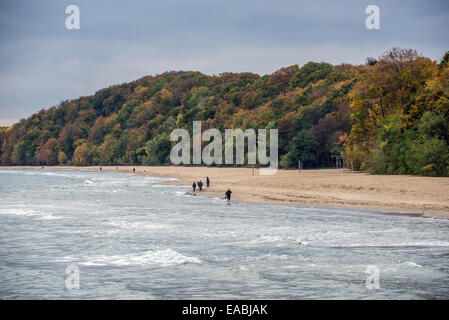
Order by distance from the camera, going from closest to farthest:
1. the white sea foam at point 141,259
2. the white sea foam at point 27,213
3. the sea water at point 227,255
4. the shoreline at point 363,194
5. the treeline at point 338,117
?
1. the sea water at point 227,255
2. the white sea foam at point 141,259
3. the shoreline at point 363,194
4. the white sea foam at point 27,213
5. the treeline at point 338,117

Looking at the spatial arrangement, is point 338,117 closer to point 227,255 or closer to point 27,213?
point 27,213

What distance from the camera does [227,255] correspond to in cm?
2120

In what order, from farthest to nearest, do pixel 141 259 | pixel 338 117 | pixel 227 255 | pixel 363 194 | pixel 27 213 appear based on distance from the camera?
pixel 338 117, pixel 363 194, pixel 27 213, pixel 227 255, pixel 141 259

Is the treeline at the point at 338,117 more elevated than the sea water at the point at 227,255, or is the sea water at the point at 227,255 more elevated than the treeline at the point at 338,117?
the treeline at the point at 338,117

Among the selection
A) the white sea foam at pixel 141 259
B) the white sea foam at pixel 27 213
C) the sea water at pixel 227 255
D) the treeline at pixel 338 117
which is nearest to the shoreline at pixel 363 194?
the sea water at pixel 227 255

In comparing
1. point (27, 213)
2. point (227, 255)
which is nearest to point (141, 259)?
point (227, 255)

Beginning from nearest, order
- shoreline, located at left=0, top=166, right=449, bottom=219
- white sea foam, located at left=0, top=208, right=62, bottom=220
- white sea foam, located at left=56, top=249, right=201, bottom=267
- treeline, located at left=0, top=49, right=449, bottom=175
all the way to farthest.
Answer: white sea foam, located at left=56, top=249, right=201, bottom=267 → shoreline, located at left=0, top=166, right=449, bottom=219 → white sea foam, located at left=0, top=208, right=62, bottom=220 → treeline, located at left=0, top=49, right=449, bottom=175

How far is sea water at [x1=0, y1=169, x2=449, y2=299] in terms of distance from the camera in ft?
53.1

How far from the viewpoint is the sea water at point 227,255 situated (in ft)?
53.1

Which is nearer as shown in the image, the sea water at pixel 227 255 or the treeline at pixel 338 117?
the sea water at pixel 227 255

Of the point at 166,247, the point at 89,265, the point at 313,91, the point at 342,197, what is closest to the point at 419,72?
the point at 342,197

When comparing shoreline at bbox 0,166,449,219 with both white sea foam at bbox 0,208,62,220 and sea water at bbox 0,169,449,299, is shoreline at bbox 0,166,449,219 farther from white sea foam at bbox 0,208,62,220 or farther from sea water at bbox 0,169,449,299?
white sea foam at bbox 0,208,62,220

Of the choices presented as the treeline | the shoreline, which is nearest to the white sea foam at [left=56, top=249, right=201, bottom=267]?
the shoreline

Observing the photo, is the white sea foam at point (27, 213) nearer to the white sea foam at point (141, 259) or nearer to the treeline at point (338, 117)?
the white sea foam at point (141, 259)
